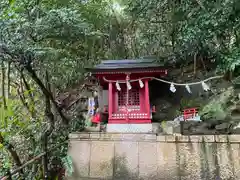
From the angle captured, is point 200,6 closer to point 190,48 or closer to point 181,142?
point 190,48

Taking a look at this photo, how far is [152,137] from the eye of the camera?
538cm

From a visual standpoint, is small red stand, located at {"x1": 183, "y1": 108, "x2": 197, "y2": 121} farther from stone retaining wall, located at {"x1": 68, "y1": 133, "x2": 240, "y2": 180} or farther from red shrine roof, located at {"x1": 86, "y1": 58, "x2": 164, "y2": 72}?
red shrine roof, located at {"x1": 86, "y1": 58, "x2": 164, "y2": 72}

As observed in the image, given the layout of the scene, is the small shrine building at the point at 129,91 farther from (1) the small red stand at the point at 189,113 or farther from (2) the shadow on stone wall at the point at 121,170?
(1) the small red stand at the point at 189,113

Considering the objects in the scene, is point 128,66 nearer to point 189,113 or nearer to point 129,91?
point 129,91

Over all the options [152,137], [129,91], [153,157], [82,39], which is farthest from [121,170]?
[82,39]

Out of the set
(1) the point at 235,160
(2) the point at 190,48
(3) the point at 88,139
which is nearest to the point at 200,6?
(2) the point at 190,48

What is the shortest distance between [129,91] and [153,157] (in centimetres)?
239

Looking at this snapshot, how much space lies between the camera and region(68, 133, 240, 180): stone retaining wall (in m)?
4.77

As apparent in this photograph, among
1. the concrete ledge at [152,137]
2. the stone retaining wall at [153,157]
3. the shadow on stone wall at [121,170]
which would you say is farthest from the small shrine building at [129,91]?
the shadow on stone wall at [121,170]

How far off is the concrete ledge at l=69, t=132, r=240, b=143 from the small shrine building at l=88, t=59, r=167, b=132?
1.85ft

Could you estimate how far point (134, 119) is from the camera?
20.6ft

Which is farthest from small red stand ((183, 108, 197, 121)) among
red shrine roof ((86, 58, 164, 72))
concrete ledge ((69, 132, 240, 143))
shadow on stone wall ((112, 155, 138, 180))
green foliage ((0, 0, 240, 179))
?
shadow on stone wall ((112, 155, 138, 180))

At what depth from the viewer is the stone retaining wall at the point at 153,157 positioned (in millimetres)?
4766

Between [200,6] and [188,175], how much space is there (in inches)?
195
